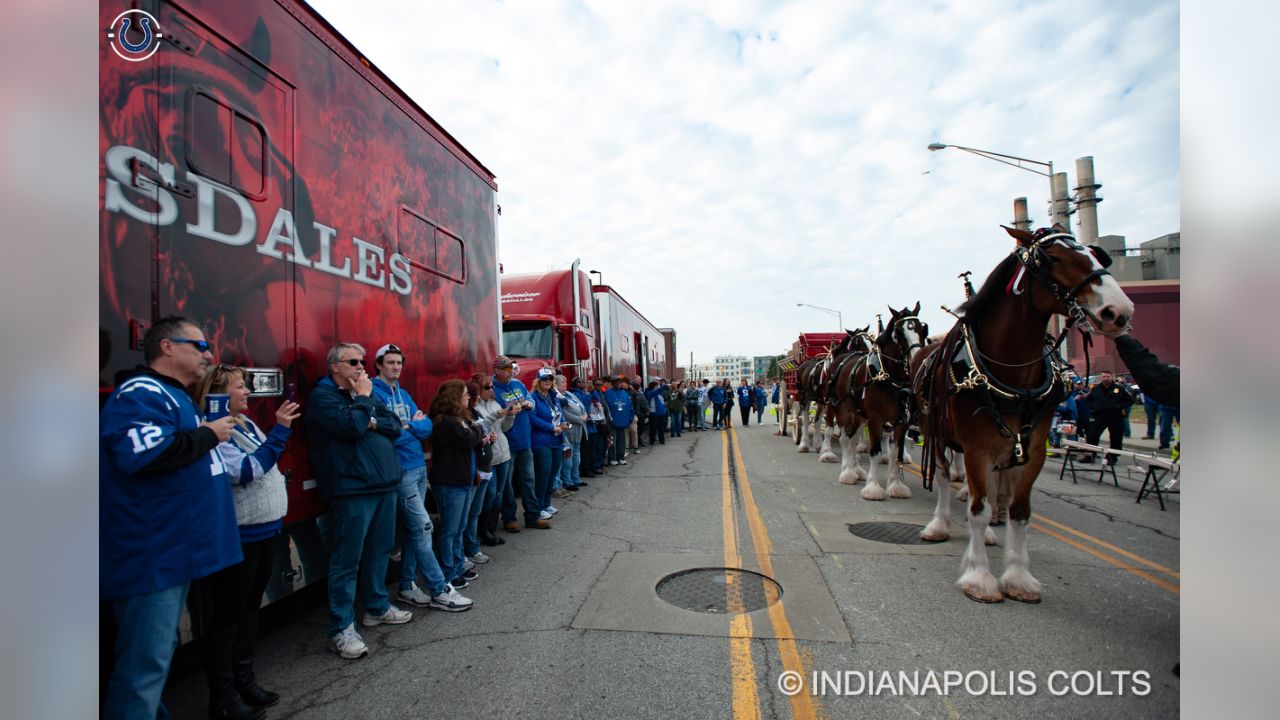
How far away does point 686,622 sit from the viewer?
4172 millimetres

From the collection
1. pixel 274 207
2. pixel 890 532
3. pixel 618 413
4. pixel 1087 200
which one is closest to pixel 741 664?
pixel 890 532

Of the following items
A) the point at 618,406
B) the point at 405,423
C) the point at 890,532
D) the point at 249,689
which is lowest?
the point at 890,532

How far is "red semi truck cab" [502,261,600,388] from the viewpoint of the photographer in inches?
408

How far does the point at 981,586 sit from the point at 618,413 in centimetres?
848

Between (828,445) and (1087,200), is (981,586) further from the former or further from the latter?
(1087,200)

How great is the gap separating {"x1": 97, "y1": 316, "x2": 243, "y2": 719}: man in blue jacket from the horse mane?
5.08 meters

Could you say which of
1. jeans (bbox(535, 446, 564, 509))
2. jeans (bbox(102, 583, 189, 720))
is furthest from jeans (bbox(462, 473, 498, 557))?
jeans (bbox(102, 583, 189, 720))

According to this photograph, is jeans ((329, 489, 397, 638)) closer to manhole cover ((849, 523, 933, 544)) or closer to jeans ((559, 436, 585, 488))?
manhole cover ((849, 523, 933, 544))

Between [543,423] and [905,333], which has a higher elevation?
[905,333]

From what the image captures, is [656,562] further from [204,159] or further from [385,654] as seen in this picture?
[204,159]

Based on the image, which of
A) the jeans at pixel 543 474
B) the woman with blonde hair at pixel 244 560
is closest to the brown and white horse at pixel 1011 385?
the jeans at pixel 543 474

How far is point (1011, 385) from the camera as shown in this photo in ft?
15.0

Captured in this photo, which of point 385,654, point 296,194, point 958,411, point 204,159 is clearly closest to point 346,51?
point 296,194
